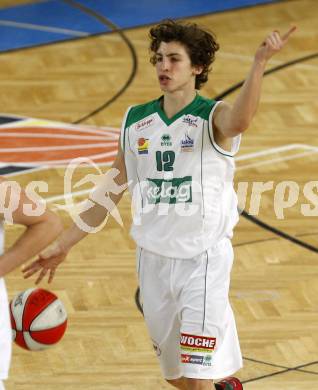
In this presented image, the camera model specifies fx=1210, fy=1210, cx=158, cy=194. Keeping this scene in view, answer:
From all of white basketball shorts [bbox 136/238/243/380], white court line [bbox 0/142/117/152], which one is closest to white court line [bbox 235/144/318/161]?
white court line [bbox 0/142/117/152]

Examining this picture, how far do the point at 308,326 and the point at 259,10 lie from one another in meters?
8.94

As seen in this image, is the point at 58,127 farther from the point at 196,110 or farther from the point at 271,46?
the point at 271,46

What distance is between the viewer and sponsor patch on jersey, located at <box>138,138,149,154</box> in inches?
274

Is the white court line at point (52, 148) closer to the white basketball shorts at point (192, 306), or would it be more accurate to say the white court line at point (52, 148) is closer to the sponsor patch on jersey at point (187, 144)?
the white basketball shorts at point (192, 306)

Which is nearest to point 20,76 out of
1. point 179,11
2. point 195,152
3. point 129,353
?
point 179,11

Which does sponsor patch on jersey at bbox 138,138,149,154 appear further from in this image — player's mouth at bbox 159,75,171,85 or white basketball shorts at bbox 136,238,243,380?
white basketball shorts at bbox 136,238,243,380

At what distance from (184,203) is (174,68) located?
77 cm

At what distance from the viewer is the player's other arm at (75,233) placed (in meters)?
7.10

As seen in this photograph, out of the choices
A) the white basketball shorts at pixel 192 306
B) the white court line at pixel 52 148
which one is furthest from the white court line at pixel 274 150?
the white basketball shorts at pixel 192 306

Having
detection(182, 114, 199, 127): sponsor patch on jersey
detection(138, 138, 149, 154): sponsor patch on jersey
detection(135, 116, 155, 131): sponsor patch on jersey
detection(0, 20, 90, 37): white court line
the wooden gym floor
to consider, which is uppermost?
detection(182, 114, 199, 127): sponsor patch on jersey

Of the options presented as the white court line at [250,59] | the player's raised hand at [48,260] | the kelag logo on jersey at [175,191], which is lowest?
the white court line at [250,59]

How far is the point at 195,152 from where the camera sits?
6875mm

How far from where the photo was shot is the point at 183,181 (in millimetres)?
6875

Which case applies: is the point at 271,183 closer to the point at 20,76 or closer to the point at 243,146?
the point at 243,146
